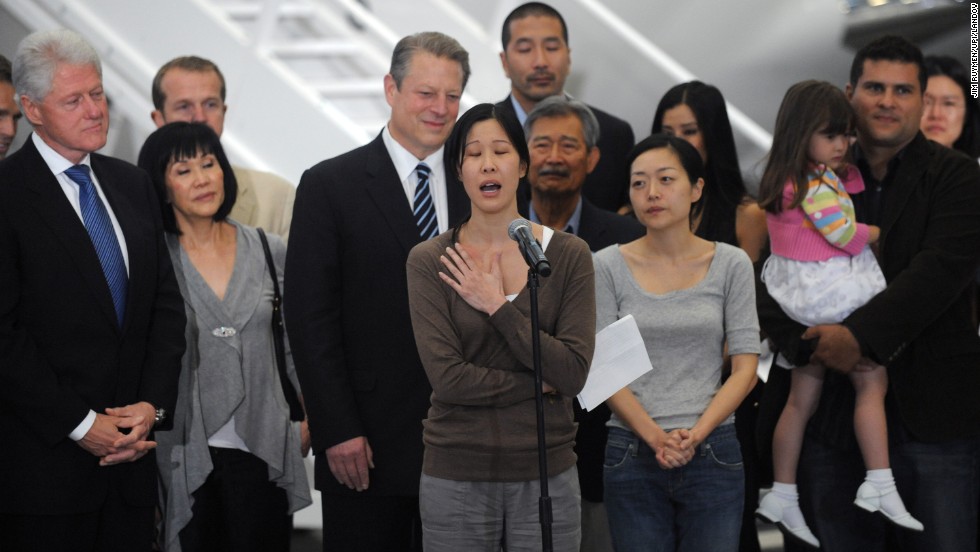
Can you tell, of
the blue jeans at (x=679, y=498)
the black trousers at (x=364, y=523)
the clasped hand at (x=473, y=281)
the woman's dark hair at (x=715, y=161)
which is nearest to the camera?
the clasped hand at (x=473, y=281)

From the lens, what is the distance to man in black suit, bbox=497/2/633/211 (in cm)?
444

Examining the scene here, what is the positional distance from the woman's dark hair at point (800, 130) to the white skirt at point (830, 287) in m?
0.21

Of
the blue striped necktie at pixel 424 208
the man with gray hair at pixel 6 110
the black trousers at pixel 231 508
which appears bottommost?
the black trousers at pixel 231 508

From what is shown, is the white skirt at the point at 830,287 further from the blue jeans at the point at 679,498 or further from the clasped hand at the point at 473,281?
the clasped hand at the point at 473,281

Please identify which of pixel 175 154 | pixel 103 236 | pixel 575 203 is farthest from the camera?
pixel 575 203

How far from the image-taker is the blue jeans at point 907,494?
11.4 ft

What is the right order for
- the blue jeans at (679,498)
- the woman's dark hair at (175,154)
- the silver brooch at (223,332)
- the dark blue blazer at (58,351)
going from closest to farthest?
the dark blue blazer at (58,351) → the blue jeans at (679,498) → the silver brooch at (223,332) → the woman's dark hair at (175,154)

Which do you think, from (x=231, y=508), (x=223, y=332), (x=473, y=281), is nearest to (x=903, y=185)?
(x=473, y=281)

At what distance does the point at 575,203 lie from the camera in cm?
386

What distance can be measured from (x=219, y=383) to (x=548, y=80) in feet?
5.95

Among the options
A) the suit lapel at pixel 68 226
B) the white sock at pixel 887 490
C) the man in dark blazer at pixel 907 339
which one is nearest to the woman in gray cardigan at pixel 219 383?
the suit lapel at pixel 68 226

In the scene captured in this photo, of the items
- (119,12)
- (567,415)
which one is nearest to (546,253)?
(567,415)

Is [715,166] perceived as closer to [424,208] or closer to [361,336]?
[424,208]

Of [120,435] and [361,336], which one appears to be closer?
[120,435]
